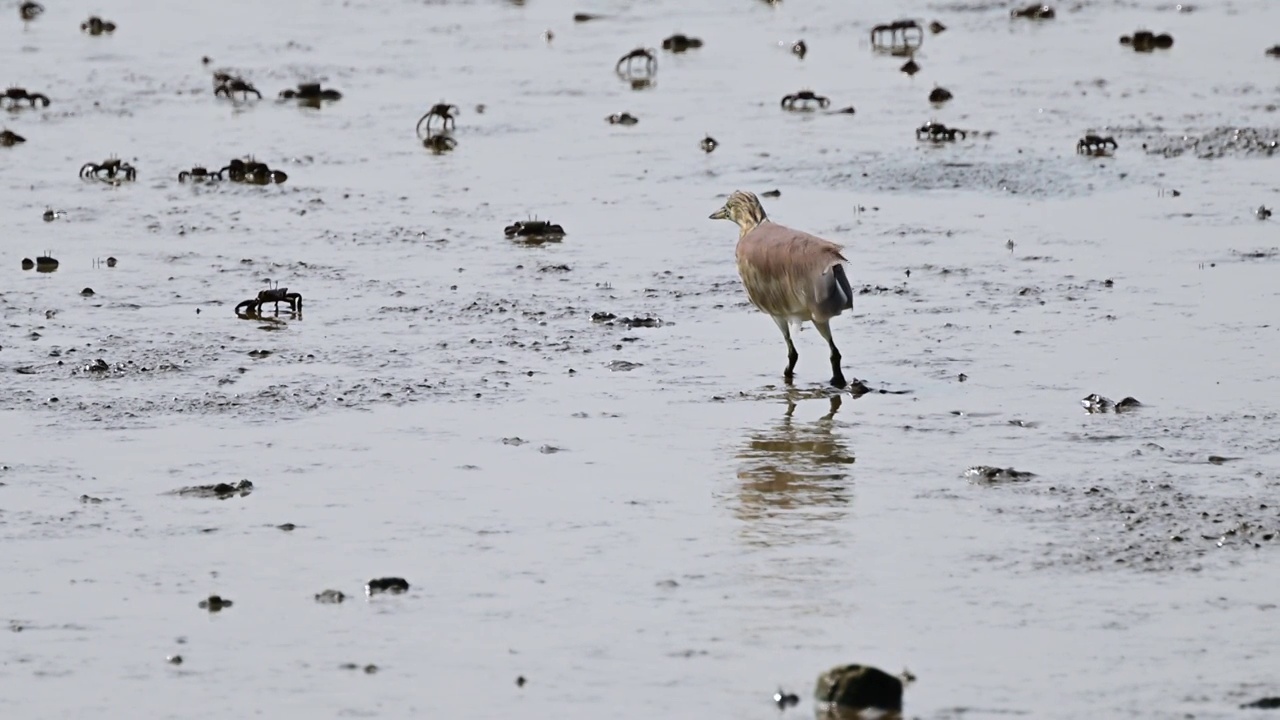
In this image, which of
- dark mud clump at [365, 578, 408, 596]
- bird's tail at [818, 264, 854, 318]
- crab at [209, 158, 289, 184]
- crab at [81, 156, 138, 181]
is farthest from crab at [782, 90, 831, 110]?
dark mud clump at [365, 578, 408, 596]

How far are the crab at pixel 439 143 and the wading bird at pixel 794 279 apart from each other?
802 cm

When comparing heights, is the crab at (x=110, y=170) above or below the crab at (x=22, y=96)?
below

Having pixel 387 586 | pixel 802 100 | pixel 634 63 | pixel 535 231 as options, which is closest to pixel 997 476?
pixel 387 586

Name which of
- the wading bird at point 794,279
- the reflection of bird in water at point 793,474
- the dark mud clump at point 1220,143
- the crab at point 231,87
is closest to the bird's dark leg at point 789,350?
the wading bird at point 794,279

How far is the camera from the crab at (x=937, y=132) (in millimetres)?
17875

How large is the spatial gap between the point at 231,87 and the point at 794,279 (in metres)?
12.5

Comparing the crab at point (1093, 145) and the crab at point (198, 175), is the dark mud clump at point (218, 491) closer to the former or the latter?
the crab at point (198, 175)

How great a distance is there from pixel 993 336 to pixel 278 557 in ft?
15.9

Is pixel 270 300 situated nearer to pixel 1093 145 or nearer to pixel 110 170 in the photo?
pixel 110 170

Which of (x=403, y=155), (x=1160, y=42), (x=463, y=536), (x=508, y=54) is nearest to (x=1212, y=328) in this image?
(x=463, y=536)

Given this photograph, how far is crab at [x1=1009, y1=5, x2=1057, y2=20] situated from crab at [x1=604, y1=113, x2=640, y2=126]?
28.4 ft

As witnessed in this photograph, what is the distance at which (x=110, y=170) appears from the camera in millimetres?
17531

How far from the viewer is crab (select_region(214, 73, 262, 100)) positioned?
2194cm

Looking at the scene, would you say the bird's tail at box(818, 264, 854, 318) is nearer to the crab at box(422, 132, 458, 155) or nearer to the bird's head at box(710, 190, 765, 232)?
the bird's head at box(710, 190, 765, 232)
